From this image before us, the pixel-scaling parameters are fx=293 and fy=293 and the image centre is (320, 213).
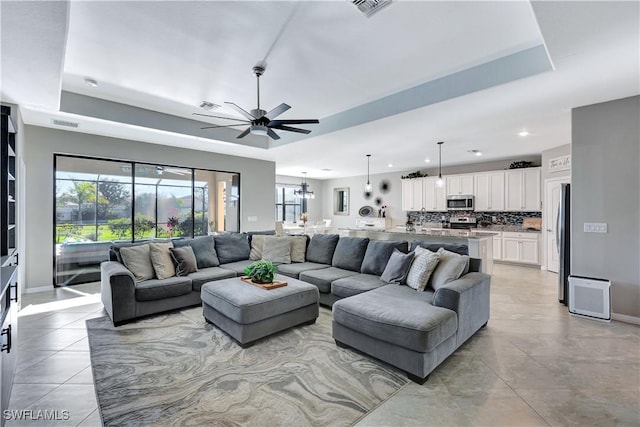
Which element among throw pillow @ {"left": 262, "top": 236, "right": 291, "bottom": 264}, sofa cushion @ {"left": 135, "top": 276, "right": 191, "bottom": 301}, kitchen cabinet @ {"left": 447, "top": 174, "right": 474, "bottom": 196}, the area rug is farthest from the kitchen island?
sofa cushion @ {"left": 135, "top": 276, "right": 191, "bottom": 301}

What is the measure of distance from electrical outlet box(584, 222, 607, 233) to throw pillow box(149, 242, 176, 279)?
218 inches

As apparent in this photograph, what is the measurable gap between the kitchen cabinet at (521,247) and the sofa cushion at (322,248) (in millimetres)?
4804

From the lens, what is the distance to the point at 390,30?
2541 millimetres

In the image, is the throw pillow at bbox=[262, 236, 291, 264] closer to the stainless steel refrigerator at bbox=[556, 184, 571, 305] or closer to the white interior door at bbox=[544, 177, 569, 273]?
the stainless steel refrigerator at bbox=[556, 184, 571, 305]

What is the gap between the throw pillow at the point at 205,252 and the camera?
178 inches

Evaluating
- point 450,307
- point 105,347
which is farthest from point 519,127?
point 105,347

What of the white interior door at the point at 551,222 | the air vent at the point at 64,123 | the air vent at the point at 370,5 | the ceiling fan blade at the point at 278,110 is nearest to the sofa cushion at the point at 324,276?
the ceiling fan blade at the point at 278,110

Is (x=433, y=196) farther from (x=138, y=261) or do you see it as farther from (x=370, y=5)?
(x=138, y=261)

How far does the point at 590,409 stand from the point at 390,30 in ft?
10.5

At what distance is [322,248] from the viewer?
481 centimetres

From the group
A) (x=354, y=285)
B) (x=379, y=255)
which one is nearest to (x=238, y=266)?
(x=354, y=285)

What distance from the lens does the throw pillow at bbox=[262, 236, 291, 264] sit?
4.82 m

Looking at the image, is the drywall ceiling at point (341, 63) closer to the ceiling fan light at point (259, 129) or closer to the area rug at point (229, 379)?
the ceiling fan light at point (259, 129)

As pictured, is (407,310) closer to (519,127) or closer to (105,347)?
(105,347)
